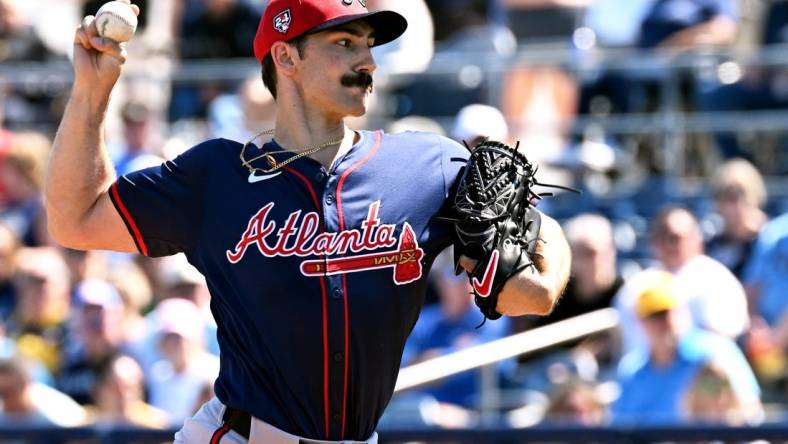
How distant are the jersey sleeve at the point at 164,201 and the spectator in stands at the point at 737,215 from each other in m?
4.25

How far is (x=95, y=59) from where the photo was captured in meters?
3.55

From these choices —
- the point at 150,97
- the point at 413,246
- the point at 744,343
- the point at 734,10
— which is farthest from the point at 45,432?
the point at 734,10

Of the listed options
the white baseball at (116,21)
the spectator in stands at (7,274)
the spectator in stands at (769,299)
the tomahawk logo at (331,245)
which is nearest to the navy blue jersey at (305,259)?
the tomahawk logo at (331,245)

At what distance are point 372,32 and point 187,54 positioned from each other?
248 inches

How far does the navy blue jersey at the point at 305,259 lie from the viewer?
346 cm

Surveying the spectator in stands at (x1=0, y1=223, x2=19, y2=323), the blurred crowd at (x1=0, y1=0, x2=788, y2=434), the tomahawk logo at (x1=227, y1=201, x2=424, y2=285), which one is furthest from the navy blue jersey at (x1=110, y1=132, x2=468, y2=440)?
the spectator in stands at (x1=0, y1=223, x2=19, y2=323)

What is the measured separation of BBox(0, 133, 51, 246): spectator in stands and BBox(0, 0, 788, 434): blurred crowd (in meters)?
0.01

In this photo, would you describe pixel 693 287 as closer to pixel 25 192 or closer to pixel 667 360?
pixel 667 360

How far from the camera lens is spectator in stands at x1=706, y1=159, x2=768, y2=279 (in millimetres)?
7234

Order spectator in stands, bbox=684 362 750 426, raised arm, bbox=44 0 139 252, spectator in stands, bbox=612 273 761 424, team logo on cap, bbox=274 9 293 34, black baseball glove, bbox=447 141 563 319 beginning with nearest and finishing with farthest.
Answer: black baseball glove, bbox=447 141 563 319 < raised arm, bbox=44 0 139 252 < team logo on cap, bbox=274 9 293 34 < spectator in stands, bbox=684 362 750 426 < spectator in stands, bbox=612 273 761 424

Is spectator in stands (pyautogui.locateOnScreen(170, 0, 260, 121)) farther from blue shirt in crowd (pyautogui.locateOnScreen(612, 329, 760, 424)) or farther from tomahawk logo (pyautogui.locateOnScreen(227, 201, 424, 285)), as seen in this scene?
tomahawk logo (pyautogui.locateOnScreen(227, 201, 424, 285))

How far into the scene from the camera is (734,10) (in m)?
8.90

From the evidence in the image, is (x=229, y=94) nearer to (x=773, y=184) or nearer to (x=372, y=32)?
(x=773, y=184)

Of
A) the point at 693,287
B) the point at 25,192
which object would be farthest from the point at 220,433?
the point at 25,192
